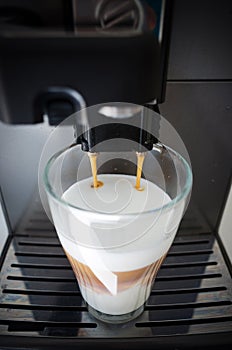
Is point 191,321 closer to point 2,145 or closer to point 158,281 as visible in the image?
point 158,281

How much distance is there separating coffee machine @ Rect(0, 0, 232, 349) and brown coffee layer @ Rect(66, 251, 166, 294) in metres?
0.03

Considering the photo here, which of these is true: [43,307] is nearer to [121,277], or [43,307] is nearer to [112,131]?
[121,277]

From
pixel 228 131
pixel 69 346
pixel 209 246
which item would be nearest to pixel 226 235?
pixel 209 246

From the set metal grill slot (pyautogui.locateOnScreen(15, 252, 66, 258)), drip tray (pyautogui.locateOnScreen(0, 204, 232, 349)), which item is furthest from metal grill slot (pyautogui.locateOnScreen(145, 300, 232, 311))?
metal grill slot (pyautogui.locateOnScreen(15, 252, 66, 258))

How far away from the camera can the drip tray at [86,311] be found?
0.96 ft

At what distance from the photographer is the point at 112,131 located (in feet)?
0.93

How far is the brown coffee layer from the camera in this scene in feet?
1.06

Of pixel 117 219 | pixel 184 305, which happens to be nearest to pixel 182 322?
pixel 184 305

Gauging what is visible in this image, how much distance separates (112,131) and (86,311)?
0.18 meters

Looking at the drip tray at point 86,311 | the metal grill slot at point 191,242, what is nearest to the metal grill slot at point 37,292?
the drip tray at point 86,311

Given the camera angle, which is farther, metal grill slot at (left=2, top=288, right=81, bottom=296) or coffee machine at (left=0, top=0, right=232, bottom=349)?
metal grill slot at (left=2, top=288, right=81, bottom=296)

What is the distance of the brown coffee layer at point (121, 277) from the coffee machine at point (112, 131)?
0.03 m

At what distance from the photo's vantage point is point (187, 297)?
359mm

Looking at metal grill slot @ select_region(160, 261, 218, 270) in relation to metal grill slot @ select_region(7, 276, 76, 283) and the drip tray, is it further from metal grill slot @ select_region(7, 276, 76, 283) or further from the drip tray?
metal grill slot @ select_region(7, 276, 76, 283)
